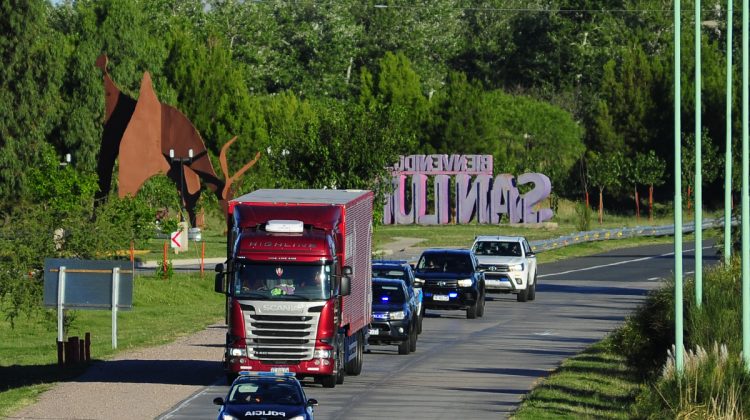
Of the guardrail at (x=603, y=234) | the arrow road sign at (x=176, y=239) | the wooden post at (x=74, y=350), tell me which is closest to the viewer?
the wooden post at (x=74, y=350)

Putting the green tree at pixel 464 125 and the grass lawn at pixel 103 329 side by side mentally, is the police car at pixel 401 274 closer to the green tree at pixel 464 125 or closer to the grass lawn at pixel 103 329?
the grass lawn at pixel 103 329

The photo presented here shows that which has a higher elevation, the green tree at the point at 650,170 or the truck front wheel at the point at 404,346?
the green tree at the point at 650,170

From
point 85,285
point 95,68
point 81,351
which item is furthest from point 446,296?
point 95,68

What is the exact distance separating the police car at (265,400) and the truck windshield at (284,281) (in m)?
5.13

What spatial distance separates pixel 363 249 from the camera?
107ft

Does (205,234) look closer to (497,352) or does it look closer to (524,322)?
(524,322)

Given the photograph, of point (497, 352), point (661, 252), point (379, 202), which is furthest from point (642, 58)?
point (497, 352)

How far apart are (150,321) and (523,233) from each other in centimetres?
4459

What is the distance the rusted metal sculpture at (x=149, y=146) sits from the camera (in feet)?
253

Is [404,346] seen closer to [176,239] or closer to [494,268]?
[494,268]

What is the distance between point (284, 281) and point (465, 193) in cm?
6900

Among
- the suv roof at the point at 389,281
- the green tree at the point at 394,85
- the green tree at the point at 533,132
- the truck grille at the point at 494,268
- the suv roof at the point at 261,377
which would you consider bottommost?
the suv roof at the point at 261,377

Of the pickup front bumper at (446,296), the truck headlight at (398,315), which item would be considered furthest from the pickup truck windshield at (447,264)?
the truck headlight at (398,315)

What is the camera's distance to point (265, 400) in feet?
77.0
